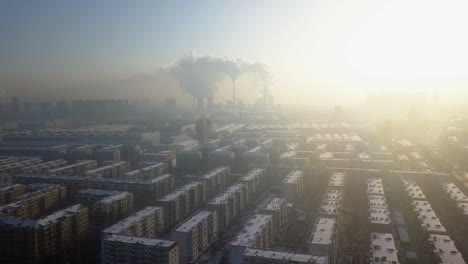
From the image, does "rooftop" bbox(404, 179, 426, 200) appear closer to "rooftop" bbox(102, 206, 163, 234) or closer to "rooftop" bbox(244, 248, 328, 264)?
"rooftop" bbox(244, 248, 328, 264)

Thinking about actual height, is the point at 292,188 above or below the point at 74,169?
below

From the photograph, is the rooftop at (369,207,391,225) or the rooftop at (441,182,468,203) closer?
the rooftop at (369,207,391,225)

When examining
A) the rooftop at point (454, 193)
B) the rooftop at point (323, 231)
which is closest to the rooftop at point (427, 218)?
the rooftop at point (454, 193)

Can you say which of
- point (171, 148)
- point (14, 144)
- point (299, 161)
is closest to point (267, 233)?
point (299, 161)

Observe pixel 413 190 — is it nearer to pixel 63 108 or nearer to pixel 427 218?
pixel 427 218

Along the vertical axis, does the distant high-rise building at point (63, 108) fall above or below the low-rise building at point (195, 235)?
above

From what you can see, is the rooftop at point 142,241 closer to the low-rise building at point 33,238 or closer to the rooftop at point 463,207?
the low-rise building at point 33,238

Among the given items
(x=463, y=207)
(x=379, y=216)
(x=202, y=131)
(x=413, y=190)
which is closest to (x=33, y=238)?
(x=379, y=216)

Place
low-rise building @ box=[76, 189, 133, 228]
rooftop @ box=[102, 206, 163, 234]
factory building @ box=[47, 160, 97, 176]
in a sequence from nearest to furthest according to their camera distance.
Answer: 1. rooftop @ box=[102, 206, 163, 234]
2. low-rise building @ box=[76, 189, 133, 228]
3. factory building @ box=[47, 160, 97, 176]

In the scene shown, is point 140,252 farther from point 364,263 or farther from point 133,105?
point 133,105

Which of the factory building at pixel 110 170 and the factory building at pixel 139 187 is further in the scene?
the factory building at pixel 110 170

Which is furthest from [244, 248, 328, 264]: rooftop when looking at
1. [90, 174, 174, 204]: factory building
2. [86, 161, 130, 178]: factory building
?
[86, 161, 130, 178]: factory building
